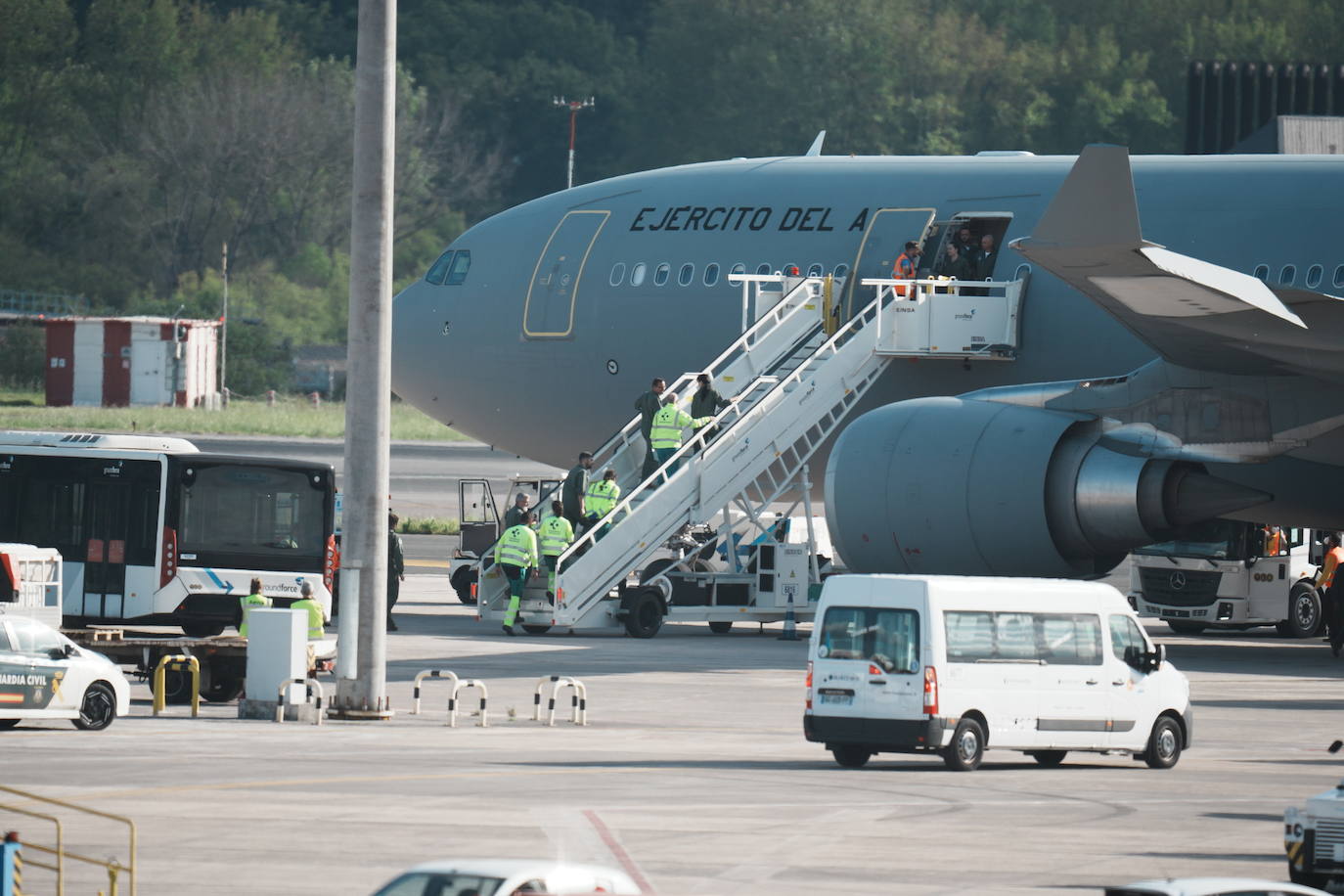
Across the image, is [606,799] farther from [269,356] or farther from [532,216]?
[269,356]

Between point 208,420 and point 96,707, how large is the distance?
67.5 metres

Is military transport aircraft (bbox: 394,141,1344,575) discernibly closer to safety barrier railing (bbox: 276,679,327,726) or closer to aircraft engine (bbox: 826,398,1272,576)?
aircraft engine (bbox: 826,398,1272,576)

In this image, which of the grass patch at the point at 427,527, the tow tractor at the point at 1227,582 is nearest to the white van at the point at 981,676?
the tow tractor at the point at 1227,582

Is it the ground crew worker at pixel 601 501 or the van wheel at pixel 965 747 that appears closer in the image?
the van wheel at pixel 965 747

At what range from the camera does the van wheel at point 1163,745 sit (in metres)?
19.1

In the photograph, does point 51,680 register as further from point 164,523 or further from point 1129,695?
point 1129,695

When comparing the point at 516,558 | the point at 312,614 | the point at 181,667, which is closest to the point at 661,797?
the point at 312,614

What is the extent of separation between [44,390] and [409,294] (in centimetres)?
7074

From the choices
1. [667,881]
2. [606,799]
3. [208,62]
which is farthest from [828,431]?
[208,62]

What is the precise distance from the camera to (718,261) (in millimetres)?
32375

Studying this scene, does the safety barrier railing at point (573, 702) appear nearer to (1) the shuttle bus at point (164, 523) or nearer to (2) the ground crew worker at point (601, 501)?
(1) the shuttle bus at point (164, 523)

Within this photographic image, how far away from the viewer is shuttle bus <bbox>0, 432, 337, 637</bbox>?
1086 inches

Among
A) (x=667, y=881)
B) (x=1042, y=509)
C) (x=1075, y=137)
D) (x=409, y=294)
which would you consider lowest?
(x=667, y=881)

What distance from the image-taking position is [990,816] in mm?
15648
